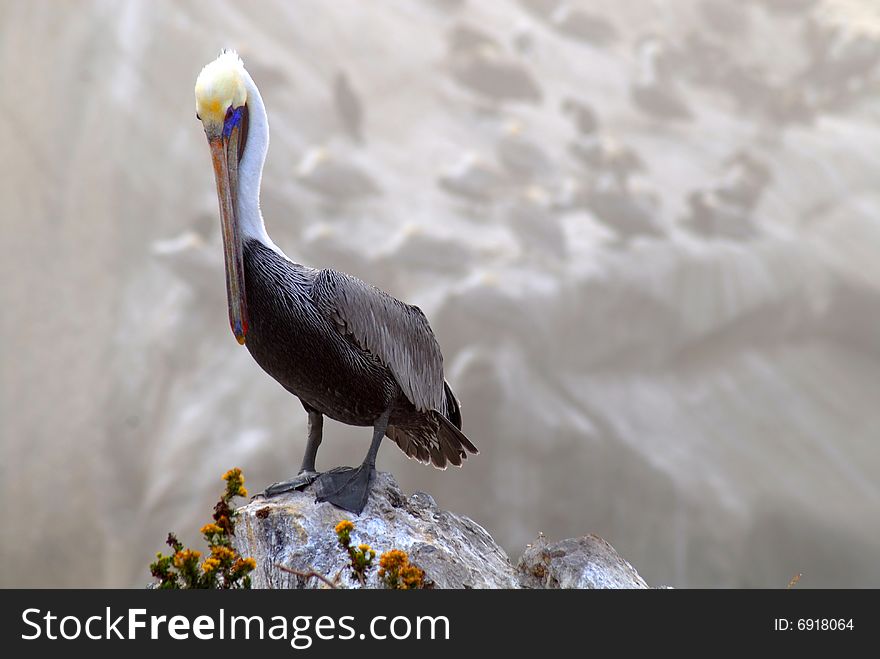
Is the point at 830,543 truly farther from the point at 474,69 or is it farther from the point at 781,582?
the point at 474,69

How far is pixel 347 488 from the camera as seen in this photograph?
2.91 metres

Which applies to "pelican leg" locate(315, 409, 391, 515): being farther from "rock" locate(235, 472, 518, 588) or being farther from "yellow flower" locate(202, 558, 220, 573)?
"yellow flower" locate(202, 558, 220, 573)

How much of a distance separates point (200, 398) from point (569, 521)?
4865 mm

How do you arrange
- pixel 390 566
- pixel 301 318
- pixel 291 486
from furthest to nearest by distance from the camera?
pixel 291 486 → pixel 301 318 → pixel 390 566

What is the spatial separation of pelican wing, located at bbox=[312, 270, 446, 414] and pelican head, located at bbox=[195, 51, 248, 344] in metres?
0.27

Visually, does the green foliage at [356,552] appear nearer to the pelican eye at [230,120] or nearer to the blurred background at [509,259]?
the pelican eye at [230,120]

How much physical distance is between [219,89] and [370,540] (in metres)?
1.43

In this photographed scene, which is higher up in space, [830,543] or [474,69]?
[474,69]

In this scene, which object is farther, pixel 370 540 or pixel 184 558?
pixel 370 540

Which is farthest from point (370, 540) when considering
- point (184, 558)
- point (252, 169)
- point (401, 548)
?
point (252, 169)

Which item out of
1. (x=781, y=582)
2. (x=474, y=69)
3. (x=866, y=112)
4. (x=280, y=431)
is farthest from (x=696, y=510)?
(x=866, y=112)

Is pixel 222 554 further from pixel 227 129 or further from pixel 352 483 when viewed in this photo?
pixel 227 129

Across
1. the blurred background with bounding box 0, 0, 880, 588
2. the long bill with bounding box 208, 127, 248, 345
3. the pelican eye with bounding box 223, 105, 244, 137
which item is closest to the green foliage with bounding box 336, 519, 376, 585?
the long bill with bounding box 208, 127, 248, 345

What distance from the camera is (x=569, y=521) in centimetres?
1155
